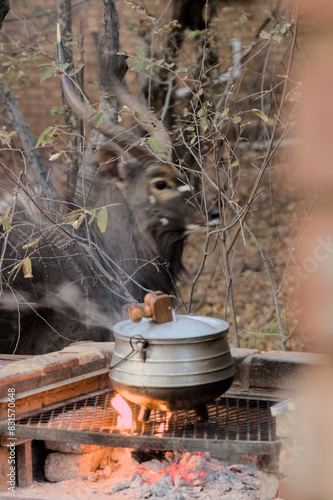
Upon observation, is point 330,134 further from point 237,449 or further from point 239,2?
point 239,2

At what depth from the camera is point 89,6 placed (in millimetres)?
7953

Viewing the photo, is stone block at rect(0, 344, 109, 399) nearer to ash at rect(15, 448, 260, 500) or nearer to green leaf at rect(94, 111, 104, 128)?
ash at rect(15, 448, 260, 500)

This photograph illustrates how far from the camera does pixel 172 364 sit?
2.55 meters

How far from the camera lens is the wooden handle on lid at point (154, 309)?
260cm

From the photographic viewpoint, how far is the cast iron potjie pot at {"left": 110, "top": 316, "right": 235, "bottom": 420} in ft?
8.38

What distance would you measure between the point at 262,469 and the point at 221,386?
1.20 ft

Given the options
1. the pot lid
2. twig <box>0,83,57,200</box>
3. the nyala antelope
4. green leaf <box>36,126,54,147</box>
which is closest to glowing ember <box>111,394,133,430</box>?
the pot lid

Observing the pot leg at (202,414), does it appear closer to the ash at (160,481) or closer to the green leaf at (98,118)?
the ash at (160,481)

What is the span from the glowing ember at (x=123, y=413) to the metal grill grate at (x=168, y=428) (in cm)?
3

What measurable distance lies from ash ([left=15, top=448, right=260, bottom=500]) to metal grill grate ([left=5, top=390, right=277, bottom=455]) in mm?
228

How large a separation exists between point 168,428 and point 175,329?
463mm

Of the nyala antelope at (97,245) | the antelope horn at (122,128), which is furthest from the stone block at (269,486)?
the antelope horn at (122,128)

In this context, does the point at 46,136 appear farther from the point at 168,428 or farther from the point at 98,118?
the point at 168,428

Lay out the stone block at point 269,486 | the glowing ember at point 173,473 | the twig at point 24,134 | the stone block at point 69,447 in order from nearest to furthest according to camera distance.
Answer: the stone block at point 269,486 → the glowing ember at point 173,473 → the stone block at point 69,447 → the twig at point 24,134
